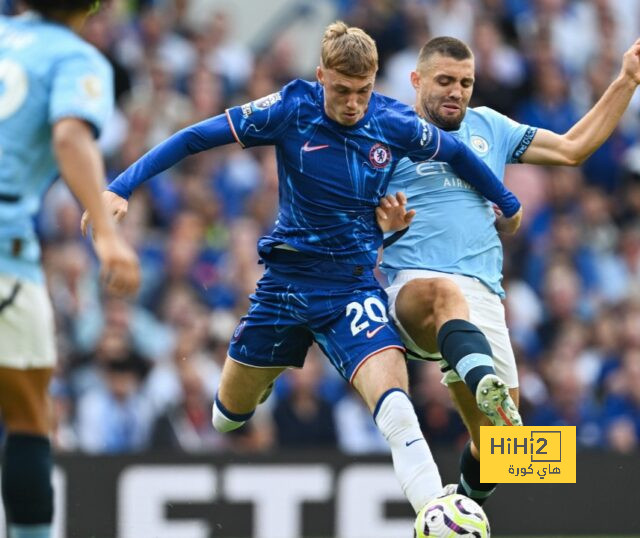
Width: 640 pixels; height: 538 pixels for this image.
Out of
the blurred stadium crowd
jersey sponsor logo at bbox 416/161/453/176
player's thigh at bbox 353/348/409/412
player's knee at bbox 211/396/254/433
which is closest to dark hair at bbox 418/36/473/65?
jersey sponsor logo at bbox 416/161/453/176

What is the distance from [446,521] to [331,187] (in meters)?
1.64

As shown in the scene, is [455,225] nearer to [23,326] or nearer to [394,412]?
[394,412]

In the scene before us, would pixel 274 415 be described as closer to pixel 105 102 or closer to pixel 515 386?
pixel 515 386

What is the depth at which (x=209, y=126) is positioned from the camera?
6.70m

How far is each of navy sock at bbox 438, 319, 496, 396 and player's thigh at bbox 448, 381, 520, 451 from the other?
680 millimetres

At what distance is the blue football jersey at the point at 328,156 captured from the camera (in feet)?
22.0

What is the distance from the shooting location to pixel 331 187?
22.0 ft

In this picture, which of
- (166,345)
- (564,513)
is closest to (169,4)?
(166,345)

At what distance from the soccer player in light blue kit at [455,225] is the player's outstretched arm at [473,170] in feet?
0.38

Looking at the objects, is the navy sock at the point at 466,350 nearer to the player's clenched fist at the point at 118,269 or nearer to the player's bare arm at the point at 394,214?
the player's bare arm at the point at 394,214

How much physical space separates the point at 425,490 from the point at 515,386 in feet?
4.03

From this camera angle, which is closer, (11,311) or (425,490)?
(11,311)

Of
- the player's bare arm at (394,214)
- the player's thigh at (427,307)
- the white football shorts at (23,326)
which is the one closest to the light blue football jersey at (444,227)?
the player's thigh at (427,307)

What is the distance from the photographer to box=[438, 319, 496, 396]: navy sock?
20.8ft
